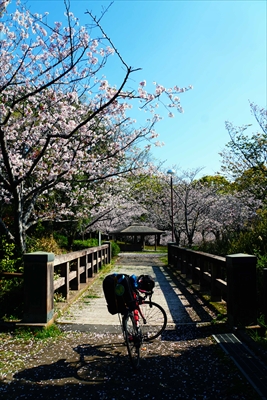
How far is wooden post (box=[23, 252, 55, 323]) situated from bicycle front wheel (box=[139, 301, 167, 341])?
58.7 inches

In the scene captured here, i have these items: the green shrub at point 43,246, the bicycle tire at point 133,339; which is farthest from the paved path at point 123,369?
the green shrub at point 43,246

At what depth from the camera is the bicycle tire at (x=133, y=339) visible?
13.5ft

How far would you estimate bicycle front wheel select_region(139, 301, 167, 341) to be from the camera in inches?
207

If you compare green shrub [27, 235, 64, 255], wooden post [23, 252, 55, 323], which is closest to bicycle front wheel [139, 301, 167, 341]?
wooden post [23, 252, 55, 323]

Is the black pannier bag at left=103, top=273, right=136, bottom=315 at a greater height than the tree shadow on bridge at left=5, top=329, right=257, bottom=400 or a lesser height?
greater

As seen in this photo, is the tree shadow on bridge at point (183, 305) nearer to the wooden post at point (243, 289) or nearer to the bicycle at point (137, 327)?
the bicycle at point (137, 327)

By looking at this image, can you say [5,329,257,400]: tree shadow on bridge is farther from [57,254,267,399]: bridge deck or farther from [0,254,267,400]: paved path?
[57,254,267,399]: bridge deck

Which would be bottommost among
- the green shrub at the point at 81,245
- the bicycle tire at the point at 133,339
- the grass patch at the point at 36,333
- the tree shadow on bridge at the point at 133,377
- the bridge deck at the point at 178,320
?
the tree shadow on bridge at the point at 133,377

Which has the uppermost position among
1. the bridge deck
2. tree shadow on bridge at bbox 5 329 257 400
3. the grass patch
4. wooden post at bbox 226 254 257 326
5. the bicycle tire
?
wooden post at bbox 226 254 257 326

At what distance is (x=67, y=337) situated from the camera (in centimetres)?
541

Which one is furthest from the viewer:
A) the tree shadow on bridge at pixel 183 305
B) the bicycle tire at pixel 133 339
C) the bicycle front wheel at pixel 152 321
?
the tree shadow on bridge at pixel 183 305

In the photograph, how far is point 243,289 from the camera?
5430 mm

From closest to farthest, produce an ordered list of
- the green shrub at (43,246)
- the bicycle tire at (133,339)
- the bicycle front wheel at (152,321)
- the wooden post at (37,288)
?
the bicycle tire at (133,339), the bicycle front wheel at (152,321), the wooden post at (37,288), the green shrub at (43,246)

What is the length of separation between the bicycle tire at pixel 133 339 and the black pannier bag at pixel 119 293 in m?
0.14
